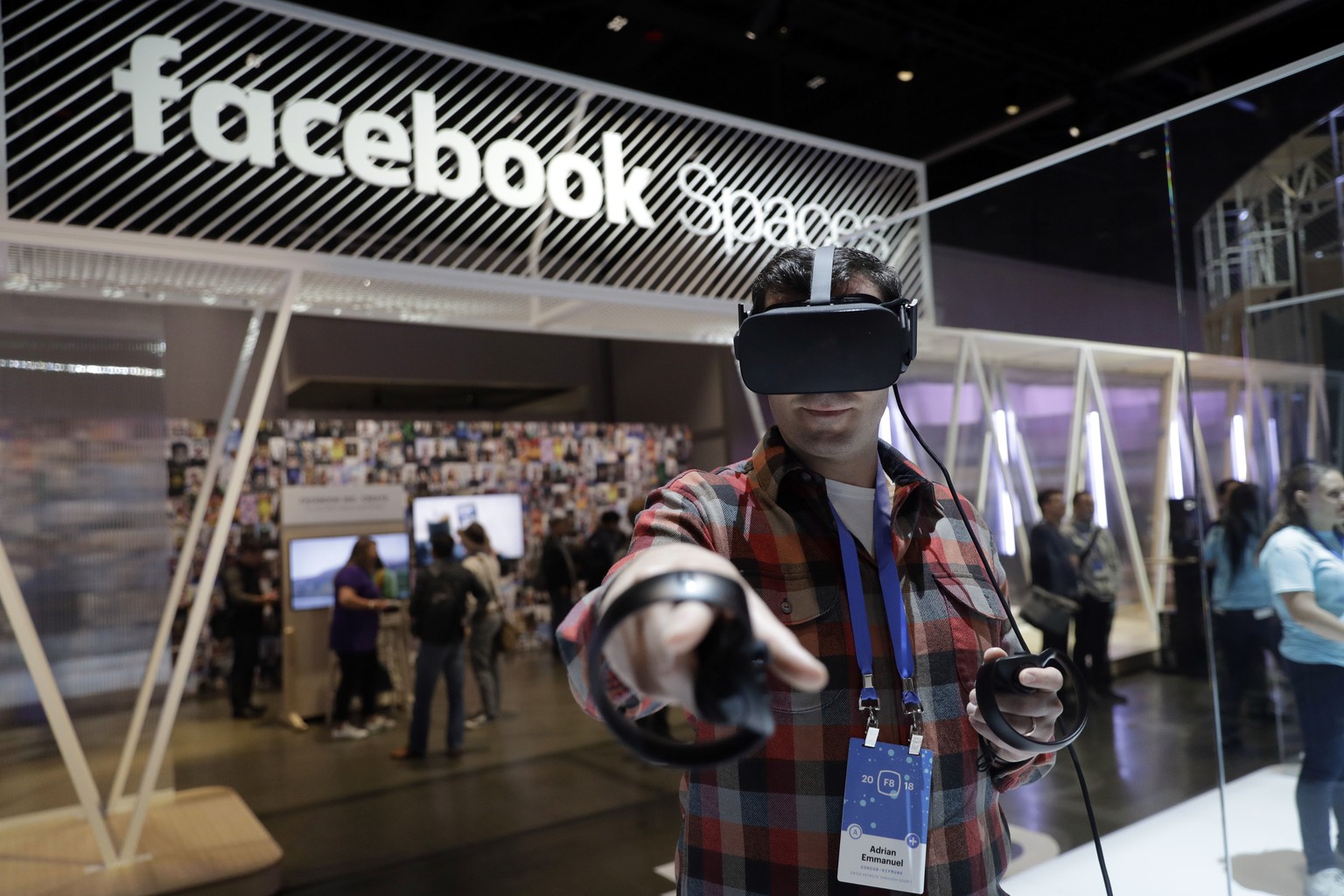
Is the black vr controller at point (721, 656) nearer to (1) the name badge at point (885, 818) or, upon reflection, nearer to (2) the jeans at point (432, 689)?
(1) the name badge at point (885, 818)

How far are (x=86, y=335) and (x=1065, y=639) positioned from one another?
15.5 ft

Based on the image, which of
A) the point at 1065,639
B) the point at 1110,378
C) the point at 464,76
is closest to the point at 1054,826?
Answer: the point at 1065,639

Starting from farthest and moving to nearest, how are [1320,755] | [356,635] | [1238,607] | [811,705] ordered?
1. [356,635]
2. [1238,607]
3. [1320,755]
4. [811,705]

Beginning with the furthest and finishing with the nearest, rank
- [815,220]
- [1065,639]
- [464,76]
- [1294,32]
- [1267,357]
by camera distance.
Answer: [1294,32] < [815,220] < [464,76] < [1065,639] < [1267,357]

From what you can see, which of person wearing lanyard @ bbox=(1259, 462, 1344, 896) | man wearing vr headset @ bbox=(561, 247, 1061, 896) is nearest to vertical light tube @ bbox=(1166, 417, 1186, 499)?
person wearing lanyard @ bbox=(1259, 462, 1344, 896)

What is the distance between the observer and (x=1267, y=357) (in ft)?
8.50

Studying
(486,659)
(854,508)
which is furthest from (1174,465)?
(486,659)

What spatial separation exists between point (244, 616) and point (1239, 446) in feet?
23.7

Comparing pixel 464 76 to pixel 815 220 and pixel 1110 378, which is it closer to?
pixel 815 220

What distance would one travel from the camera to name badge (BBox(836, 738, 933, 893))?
995 mm

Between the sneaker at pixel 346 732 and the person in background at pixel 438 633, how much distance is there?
2.68ft

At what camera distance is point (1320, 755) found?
239cm

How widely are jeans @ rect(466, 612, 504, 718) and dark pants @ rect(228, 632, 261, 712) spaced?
81.0 inches

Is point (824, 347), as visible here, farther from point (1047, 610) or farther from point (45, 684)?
point (1047, 610)
